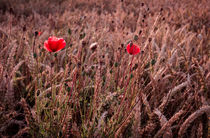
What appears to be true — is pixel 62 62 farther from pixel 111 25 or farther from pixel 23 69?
pixel 111 25

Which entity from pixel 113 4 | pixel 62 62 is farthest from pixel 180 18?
pixel 62 62

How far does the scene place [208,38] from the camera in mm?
2279

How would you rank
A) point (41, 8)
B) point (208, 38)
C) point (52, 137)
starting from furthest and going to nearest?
point (41, 8)
point (208, 38)
point (52, 137)

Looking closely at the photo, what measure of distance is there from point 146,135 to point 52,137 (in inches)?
17.7

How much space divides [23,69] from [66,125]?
33.6 inches

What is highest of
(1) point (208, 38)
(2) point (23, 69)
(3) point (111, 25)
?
(3) point (111, 25)

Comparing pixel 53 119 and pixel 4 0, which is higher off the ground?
pixel 4 0

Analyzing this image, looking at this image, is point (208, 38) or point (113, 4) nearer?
point (208, 38)

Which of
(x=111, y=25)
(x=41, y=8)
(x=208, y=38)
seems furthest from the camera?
(x=41, y=8)

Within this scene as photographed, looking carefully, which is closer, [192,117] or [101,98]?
[192,117]

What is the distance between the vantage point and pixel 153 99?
3.57 feet

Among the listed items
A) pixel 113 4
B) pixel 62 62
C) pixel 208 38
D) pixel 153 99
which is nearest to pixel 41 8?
pixel 113 4

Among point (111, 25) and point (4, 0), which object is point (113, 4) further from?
point (4, 0)

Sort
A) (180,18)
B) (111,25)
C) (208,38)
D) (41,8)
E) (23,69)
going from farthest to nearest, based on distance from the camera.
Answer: (41,8)
(180,18)
(111,25)
(208,38)
(23,69)
